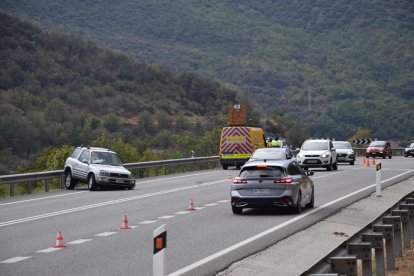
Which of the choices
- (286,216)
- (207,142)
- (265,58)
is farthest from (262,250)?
(265,58)

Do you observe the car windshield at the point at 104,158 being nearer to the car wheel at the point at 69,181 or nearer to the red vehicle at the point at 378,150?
the car wheel at the point at 69,181

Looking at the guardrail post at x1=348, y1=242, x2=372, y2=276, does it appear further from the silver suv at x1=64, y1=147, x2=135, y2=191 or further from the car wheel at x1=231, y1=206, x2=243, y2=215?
the silver suv at x1=64, y1=147, x2=135, y2=191

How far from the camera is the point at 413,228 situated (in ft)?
55.1

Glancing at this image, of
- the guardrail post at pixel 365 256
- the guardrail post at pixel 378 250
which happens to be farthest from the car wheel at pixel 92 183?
the guardrail post at pixel 365 256

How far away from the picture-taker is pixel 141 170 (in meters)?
44.8

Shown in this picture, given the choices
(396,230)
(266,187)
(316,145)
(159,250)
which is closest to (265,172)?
(266,187)

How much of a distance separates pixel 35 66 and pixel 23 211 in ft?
262

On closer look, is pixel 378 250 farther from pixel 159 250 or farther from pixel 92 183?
pixel 92 183

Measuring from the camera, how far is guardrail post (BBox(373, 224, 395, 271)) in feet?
43.2

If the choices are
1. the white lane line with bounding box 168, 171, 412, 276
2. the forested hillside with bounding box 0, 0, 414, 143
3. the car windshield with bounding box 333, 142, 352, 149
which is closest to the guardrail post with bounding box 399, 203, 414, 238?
the white lane line with bounding box 168, 171, 412, 276

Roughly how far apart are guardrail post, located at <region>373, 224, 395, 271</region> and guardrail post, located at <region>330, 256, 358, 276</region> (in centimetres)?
302

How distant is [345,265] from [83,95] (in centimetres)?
8914

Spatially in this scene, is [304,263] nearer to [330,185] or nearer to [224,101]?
[330,185]

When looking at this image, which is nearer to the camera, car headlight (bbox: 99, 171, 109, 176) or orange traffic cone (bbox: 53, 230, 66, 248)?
orange traffic cone (bbox: 53, 230, 66, 248)
